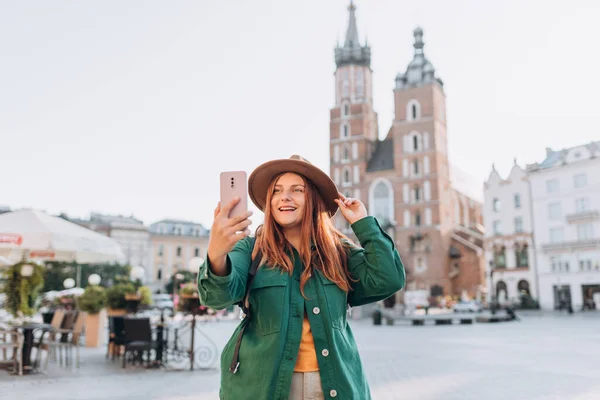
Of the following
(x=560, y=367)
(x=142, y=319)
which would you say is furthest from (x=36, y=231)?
(x=560, y=367)

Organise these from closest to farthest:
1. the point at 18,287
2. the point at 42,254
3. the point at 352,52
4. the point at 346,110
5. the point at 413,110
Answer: the point at 18,287 < the point at 42,254 < the point at 413,110 < the point at 346,110 < the point at 352,52

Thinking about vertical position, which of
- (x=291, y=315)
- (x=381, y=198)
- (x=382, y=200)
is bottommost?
(x=291, y=315)

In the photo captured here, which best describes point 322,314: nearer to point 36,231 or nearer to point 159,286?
point 36,231

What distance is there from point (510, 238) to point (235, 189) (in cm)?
4664

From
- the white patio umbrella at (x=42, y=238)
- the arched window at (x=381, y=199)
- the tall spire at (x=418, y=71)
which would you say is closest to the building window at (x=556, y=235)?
the arched window at (x=381, y=199)

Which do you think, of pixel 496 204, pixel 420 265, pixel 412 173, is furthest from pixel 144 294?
pixel 412 173

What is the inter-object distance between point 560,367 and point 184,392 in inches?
247

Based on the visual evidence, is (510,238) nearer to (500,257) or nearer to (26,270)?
(500,257)

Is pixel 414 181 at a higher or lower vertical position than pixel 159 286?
higher

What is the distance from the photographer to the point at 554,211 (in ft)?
141

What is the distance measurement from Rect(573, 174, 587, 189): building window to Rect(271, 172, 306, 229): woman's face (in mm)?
43990

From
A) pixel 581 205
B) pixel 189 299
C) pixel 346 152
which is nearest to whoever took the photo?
pixel 189 299

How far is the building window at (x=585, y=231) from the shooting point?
40188 mm

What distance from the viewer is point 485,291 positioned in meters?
50.3
